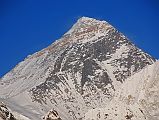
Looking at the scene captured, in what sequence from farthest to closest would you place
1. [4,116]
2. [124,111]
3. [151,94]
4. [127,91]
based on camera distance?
[127,91] → [151,94] → [124,111] → [4,116]

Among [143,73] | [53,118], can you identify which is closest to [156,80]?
[143,73]

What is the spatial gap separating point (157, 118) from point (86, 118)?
14.1 m

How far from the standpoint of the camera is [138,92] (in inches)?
4924

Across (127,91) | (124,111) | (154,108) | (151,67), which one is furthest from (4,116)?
(151,67)

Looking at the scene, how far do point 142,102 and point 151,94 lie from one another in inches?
266

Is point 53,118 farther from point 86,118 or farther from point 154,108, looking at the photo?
point 154,108

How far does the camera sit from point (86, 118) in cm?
9994

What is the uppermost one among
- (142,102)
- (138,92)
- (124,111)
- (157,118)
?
(138,92)

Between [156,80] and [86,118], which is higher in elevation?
[156,80]

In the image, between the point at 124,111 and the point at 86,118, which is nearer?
the point at 124,111

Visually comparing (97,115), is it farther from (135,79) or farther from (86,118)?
(135,79)

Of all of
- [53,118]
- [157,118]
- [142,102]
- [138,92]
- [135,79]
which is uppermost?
[135,79]

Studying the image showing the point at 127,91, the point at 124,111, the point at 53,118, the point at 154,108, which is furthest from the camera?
the point at 127,91

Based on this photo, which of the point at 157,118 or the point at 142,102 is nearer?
the point at 157,118
